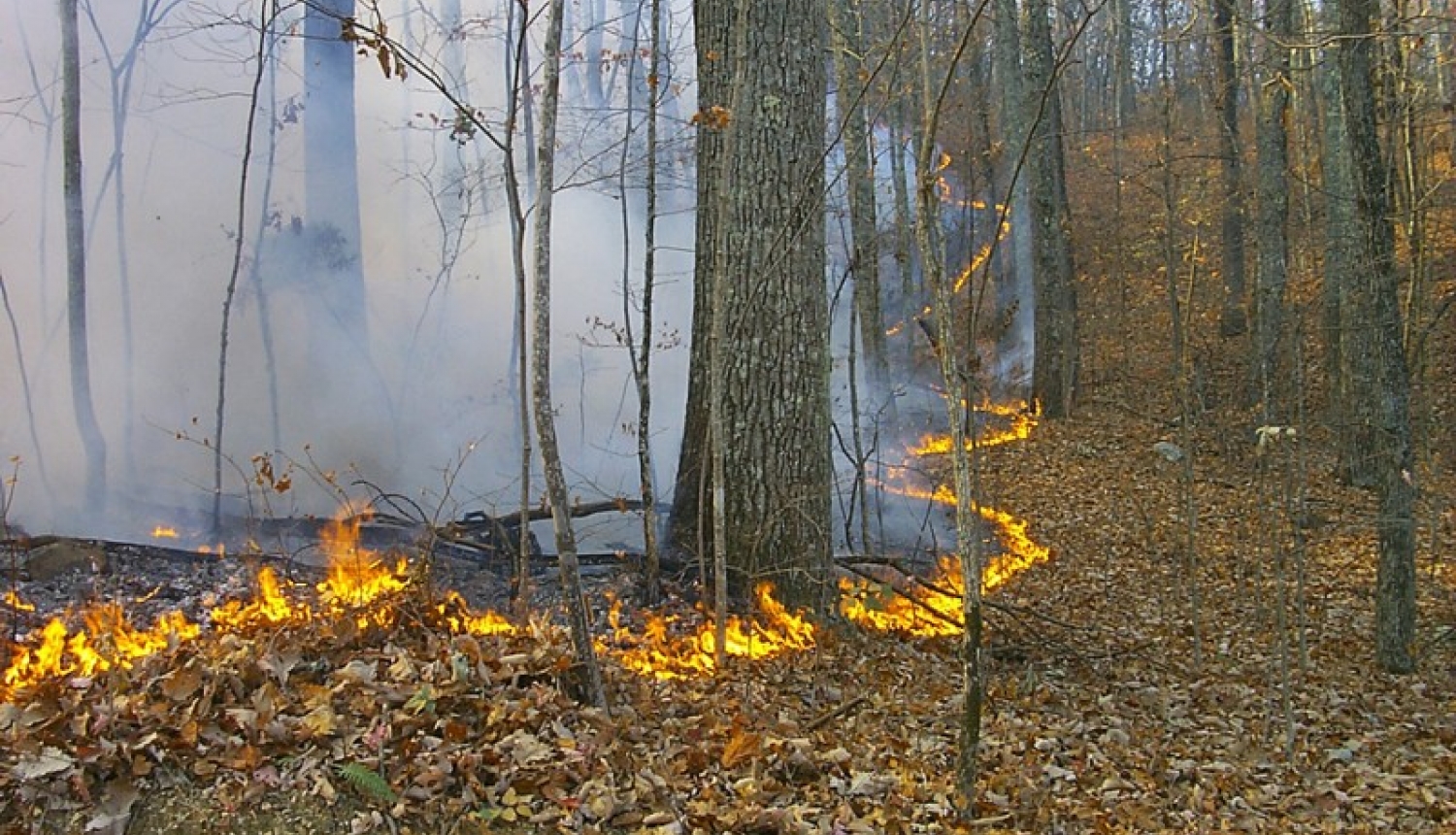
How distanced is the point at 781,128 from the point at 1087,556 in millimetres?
5616

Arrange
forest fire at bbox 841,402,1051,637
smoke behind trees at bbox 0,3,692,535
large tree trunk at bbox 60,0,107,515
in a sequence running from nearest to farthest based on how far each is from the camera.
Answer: forest fire at bbox 841,402,1051,637
smoke behind trees at bbox 0,3,692,535
large tree trunk at bbox 60,0,107,515

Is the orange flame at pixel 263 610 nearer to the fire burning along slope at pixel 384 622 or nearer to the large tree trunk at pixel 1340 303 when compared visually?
the fire burning along slope at pixel 384 622

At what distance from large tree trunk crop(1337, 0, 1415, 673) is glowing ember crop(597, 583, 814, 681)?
382 cm

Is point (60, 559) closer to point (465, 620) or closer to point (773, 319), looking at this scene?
point (465, 620)

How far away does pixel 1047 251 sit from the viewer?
533 inches

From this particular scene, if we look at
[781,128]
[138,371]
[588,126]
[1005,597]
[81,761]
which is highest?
[588,126]

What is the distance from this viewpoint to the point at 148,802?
10.6 feet

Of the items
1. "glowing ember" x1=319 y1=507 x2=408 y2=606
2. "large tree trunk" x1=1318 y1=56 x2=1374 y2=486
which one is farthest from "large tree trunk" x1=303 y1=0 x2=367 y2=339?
"large tree trunk" x1=1318 y1=56 x2=1374 y2=486

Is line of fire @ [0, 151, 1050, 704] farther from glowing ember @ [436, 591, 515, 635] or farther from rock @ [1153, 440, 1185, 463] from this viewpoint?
rock @ [1153, 440, 1185, 463]

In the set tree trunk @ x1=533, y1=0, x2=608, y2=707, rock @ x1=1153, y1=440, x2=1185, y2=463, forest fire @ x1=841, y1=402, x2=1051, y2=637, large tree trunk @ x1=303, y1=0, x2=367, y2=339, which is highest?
large tree trunk @ x1=303, y1=0, x2=367, y2=339

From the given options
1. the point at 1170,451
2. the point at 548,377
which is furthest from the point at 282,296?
the point at 1170,451

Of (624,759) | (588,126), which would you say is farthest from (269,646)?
(588,126)

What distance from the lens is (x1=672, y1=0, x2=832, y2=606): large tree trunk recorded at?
6164 mm

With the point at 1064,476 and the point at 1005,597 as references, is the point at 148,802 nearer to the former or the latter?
the point at 1005,597
